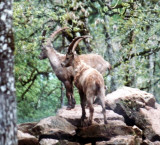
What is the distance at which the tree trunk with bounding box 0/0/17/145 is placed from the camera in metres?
4.93

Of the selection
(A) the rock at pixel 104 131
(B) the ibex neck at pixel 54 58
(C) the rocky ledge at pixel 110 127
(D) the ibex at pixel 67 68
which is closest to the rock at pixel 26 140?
(C) the rocky ledge at pixel 110 127

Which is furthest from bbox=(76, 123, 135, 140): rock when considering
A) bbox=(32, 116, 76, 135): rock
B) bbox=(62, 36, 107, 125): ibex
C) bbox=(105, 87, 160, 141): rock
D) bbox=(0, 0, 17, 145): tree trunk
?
bbox=(0, 0, 17, 145): tree trunk

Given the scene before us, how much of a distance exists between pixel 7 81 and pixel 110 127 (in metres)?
3.95

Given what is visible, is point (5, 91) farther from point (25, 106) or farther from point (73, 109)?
point (25, 106)

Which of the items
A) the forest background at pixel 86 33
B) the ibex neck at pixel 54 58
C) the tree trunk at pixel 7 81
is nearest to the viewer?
the tree trunk at pixel 7 81

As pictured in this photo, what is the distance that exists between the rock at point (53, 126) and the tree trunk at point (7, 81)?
3246mm

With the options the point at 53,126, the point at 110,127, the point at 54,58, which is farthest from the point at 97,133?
the point at 54,58

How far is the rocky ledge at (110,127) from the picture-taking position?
800 cm

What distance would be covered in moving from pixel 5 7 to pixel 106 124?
4.35 m

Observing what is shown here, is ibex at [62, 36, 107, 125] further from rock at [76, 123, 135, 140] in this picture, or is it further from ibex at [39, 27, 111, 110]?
ibex at [39, 27, 111, 110]

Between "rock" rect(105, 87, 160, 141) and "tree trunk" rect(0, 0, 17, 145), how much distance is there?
16.4 feet

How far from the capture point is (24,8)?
10953mm

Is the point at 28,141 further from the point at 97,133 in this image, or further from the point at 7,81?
the point at 7,81

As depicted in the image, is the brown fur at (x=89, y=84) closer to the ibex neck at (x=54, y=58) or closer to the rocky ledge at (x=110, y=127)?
the rocky ledge at (x=110, y=127)
